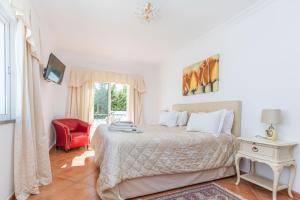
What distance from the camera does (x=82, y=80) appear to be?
16.4 ft

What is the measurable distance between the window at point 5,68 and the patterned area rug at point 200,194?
1.97m

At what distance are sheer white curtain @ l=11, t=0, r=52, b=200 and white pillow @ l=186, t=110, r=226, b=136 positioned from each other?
7.54 ft

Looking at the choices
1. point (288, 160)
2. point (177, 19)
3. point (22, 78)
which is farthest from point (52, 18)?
point (288, 160)

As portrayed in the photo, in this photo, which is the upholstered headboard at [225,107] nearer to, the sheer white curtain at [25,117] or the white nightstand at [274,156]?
the white nightstand at [274,156]

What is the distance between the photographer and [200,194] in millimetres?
2166

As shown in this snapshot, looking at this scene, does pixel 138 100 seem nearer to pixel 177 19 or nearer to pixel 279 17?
pixel 177 19

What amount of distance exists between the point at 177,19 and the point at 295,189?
3.01 meters

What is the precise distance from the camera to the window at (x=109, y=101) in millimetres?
5363

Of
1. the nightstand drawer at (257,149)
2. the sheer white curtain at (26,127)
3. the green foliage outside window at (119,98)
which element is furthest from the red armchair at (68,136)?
the nightstand drawer at (257,149)

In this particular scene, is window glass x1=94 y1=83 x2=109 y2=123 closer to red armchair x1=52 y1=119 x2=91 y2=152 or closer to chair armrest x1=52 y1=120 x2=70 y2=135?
red armchair x1=52 y1=119 x2=91 y2=152

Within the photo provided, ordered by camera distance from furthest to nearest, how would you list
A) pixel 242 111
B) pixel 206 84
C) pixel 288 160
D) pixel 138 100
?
1. pixel 138 100
2. pixel 206 84
3. pixel 242 111
4. pixel 288 160

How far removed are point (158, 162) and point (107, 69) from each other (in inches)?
156

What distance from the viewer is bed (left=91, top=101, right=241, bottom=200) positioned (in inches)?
77.0

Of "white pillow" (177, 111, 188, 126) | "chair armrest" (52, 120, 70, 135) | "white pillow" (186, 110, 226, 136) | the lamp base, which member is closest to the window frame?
"chair armrest" (52, 120, 70, 135)
